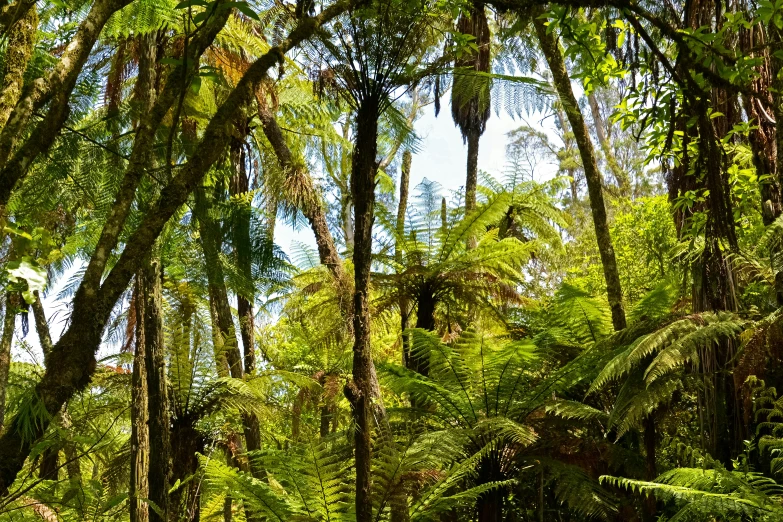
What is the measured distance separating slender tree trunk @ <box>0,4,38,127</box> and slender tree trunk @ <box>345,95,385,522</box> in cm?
111

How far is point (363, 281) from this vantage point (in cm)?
254

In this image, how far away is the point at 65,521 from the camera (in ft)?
15.1

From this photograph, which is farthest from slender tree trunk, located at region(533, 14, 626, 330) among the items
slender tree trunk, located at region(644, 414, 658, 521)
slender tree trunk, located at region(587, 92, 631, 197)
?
slender tree trunk, located at region(587, 92, 631, 197)

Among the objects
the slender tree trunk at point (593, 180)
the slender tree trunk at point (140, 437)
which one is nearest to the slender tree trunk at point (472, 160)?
the slender tree trunk at point (593, 180)

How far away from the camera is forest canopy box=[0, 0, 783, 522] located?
7.01 ft

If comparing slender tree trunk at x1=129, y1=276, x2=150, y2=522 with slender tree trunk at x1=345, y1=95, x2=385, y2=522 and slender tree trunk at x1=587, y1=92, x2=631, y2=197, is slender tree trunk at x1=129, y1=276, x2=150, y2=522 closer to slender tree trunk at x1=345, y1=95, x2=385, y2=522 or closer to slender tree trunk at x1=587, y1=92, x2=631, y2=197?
slender tree trunk at x1=345, y1=95, x2=385, y2=522

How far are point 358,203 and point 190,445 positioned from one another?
320 centimetres

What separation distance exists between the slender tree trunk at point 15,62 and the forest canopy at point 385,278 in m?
0.01

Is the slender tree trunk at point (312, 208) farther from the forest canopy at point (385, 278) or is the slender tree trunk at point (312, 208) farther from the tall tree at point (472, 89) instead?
the tall tree at point (472, 89)

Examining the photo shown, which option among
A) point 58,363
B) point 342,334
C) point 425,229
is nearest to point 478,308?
point 425,229

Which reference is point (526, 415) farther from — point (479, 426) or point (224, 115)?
point (224, 115)

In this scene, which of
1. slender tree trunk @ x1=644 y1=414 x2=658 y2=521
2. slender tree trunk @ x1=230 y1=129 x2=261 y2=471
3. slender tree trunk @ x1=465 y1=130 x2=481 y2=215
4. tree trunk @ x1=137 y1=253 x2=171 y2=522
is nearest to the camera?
slender tree trunk @ x1=230 y1=129 x2=261 y2=471

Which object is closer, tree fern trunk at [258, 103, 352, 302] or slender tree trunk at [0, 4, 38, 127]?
slender tree trunk at [0, 4, 38, 127]

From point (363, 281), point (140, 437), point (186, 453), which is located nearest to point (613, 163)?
point (186, 453)
